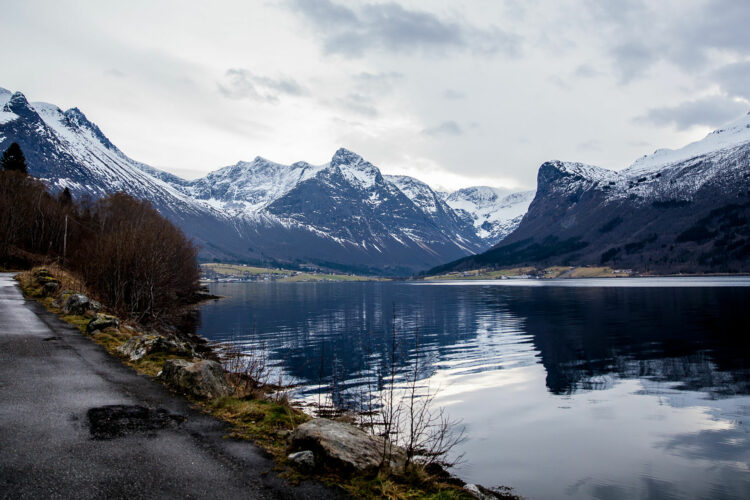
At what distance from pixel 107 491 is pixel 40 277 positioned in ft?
152

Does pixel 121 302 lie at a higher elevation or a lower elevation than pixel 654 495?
higher

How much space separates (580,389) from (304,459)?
30001 mm

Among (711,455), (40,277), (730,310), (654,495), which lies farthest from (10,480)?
(730,310)

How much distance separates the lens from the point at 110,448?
10680 millimetres

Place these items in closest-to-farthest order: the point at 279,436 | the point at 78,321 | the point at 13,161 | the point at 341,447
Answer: the point at 341,447
the point at 279,436
the point at 78,321
the point at 13,161

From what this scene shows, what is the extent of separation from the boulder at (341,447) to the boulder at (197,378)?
5.70 metres

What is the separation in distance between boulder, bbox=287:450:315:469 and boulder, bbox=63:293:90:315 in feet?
91.9

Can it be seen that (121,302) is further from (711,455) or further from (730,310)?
(730,310)

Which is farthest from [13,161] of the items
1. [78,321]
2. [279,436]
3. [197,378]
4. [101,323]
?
[279,436]

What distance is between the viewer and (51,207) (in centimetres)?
8081

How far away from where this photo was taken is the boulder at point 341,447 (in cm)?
1112

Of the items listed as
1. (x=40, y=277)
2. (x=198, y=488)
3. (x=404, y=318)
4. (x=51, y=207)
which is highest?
(x=51, y=207)

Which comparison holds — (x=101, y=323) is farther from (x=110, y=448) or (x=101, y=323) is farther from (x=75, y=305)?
(x=110, y=448)

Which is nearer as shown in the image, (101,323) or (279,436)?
(279,436)
